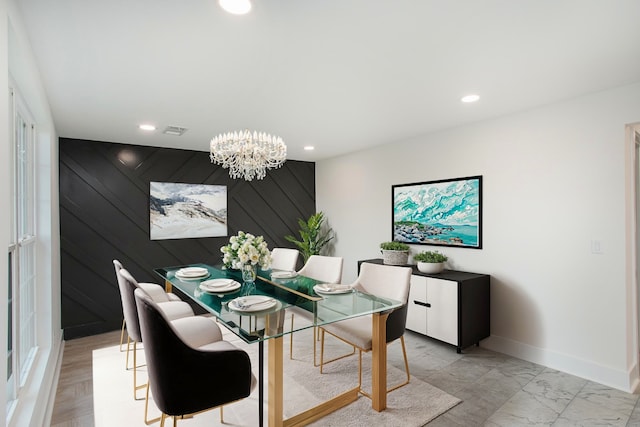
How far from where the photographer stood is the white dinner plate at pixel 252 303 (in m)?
2.04

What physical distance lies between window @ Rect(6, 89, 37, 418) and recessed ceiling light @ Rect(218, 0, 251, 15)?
1422 mm

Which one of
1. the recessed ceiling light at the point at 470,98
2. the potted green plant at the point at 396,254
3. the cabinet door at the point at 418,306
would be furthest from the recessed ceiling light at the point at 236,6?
the potted green plant at the point at 396,254

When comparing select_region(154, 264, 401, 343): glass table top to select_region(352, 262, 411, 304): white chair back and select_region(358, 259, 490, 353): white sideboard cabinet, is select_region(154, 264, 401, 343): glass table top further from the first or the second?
select_region(358, 259, 490, 353): white sideboard cabinet

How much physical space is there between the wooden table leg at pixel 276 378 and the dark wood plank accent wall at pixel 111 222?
326 centimetres

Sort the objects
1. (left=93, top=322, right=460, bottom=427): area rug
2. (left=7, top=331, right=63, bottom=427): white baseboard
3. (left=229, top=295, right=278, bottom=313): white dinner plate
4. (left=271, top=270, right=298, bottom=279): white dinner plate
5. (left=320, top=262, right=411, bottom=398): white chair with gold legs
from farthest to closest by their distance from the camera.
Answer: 1. (left=271, top=270, right=298, bottom=279): white dinner plate
2. (left=320, top=262, right=411, bottom=398): white chair with gold legs
3. (left=93, top=322, right=460, bottom=427): area rug
4. (left=229, top=295, right=278, bottom=313): white dinner plate
5. (left=7, top=331, right=63, bottom=427): white baseboard

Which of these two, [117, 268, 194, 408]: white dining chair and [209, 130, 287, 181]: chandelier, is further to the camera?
[209, 130, 287, 181]: chandelier

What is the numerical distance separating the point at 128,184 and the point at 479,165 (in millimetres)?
4269

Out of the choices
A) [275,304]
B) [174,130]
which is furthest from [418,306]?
[174,130]

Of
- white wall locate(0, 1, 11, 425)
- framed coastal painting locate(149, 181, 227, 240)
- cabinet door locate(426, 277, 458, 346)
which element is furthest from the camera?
framed coastal painting locate(149, 181, 227, 240)

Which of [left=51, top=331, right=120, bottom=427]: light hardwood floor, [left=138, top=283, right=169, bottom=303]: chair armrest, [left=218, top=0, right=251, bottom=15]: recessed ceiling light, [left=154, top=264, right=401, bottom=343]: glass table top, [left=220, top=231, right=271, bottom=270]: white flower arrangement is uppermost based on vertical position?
[left=218, top=0, right=251, bottom=15]: recessed ceiling light

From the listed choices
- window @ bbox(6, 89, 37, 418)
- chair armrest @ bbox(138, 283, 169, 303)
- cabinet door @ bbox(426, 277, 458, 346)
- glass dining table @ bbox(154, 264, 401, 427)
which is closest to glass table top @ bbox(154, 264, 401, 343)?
glass dining table @ bbox(154, 264, 401, 427)

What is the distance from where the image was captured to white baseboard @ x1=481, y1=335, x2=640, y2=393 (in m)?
2.59

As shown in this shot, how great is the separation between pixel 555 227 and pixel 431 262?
1160mm

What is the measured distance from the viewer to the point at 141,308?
1.59m
